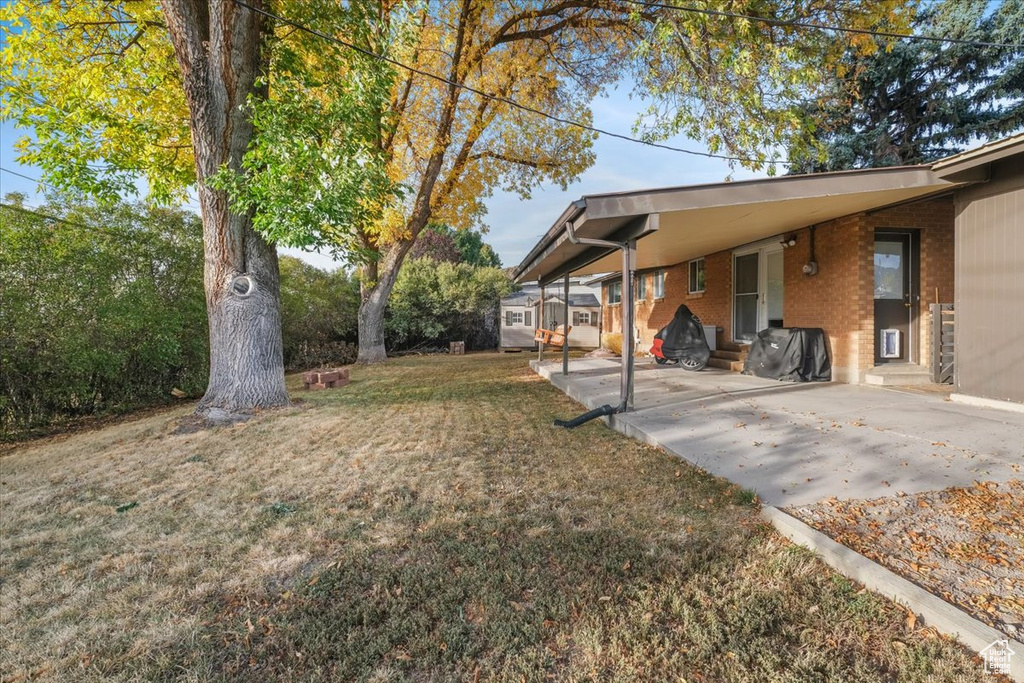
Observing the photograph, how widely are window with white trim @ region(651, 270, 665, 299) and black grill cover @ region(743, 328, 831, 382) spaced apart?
17.0ft

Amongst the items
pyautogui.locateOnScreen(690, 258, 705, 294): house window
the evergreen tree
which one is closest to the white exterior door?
pyautogui.locateOnScreen(690, 258, 705, 294): house window

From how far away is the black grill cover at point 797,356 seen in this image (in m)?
7.11

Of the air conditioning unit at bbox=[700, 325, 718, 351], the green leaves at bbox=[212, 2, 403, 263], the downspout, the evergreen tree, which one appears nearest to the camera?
the downspout

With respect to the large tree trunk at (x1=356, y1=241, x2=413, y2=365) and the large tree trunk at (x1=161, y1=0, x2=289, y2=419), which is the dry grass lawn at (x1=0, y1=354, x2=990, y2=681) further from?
the large tree trunk at (x1=356, y1=241, x2=413, y2=365)

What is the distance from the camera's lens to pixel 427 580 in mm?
2217

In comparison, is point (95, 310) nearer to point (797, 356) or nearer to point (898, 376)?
point (797, 356)

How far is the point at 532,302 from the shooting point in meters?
18.8

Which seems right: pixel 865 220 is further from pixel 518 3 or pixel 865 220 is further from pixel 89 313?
pixel 89 313

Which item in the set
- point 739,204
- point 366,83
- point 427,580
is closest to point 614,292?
point 739,204

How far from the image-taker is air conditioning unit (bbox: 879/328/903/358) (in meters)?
6.94

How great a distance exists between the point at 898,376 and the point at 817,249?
2.19 metres

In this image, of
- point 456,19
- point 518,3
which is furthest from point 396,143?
point 518,3

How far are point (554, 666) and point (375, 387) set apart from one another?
755 centimetres

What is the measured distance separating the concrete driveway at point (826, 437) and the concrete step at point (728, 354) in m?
2.19
